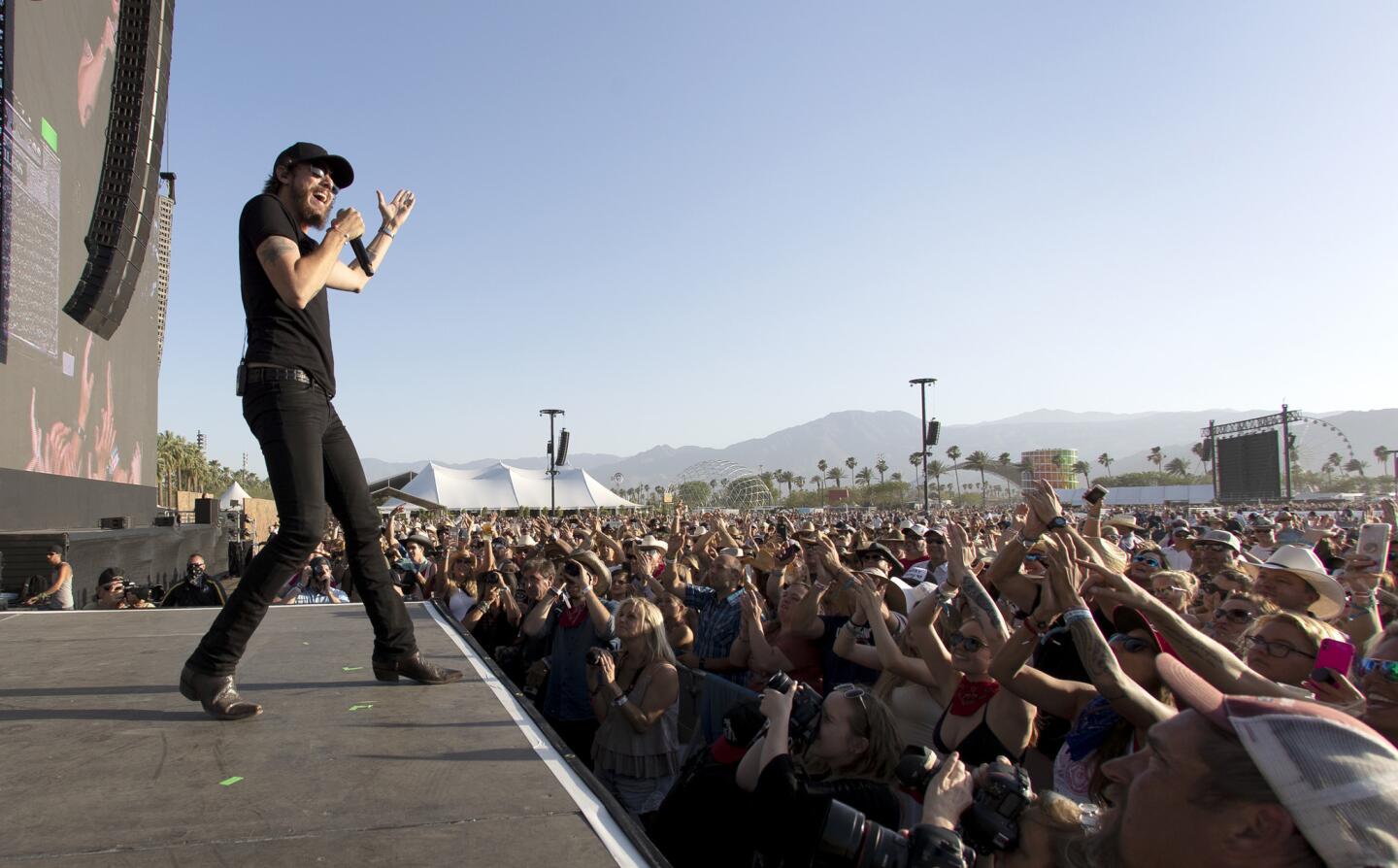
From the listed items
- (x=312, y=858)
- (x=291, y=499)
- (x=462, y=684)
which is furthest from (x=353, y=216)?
(x=312, y=858)

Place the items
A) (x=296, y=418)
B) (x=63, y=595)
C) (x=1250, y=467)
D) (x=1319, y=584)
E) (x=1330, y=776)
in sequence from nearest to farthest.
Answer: (x=1330, y=776) → (x=296, y=418) → (x=1319, y=584) → (x=63, y=595) → (x=1250, y=467)

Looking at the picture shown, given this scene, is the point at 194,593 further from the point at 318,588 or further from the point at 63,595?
the point at 63,595

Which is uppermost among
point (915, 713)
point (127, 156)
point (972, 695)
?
point (127, 156)

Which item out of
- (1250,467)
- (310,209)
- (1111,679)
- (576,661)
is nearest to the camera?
(1111,679)

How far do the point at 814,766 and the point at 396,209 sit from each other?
2.54 meters

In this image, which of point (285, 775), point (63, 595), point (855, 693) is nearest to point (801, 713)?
point (855, 693)

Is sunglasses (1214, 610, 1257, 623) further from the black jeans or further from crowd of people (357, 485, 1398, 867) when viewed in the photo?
the black jeans

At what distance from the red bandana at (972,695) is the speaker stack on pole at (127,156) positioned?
42.4 feet

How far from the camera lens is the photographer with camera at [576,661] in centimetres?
528

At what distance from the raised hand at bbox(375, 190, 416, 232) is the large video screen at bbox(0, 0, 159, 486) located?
11733 mm

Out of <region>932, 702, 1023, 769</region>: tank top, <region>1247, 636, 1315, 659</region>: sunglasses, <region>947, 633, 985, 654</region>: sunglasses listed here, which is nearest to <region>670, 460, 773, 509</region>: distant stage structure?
<region>947, 633, 985, 654</region>: sunglasses

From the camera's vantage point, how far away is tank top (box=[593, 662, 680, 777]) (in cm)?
428

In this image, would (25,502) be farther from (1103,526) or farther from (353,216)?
(1103,526)

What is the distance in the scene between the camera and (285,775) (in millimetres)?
2004
